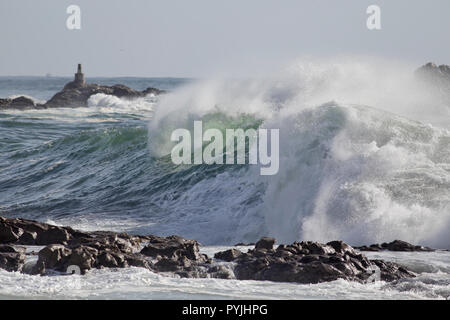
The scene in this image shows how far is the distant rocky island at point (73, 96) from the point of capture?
163ft

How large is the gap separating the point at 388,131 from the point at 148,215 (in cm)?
505

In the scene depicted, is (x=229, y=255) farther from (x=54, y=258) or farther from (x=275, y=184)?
(x=275, y=184)

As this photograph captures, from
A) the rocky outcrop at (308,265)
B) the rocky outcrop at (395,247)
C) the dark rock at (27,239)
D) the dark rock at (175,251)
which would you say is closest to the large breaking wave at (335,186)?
the rocky outcrop at (395,247)

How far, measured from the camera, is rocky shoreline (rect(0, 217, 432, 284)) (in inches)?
382

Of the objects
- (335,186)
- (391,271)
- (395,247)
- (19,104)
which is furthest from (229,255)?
(19,104)

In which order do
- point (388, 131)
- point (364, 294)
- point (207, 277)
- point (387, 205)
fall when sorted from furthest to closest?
point (388, 131), point (387, 205), point (207, 277), point (364, 294)

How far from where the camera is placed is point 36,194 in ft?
67.7

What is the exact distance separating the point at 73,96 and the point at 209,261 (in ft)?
151

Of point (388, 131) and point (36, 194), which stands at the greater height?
point (388, 131)

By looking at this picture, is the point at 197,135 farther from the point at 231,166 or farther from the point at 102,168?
the point at 231,166

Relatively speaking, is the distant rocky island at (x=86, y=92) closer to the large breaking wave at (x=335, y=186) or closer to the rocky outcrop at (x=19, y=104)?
the rocky outcrop at (x=19, y=104)

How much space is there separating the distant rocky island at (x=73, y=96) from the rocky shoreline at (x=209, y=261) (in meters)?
39.5

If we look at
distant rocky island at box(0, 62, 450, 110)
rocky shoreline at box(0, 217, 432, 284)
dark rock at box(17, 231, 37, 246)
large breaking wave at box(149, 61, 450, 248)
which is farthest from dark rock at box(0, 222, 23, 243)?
distant rocky island at box(0, 62, 450, 110)
